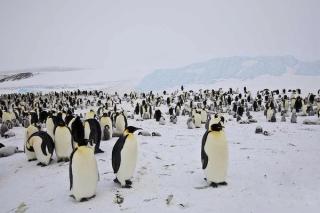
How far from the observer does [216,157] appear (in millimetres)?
5906

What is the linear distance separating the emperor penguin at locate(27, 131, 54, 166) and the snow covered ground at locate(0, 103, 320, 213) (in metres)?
0.19

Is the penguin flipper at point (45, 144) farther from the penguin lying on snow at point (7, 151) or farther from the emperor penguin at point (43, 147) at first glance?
the penguin lying on snow at point (7, 151)

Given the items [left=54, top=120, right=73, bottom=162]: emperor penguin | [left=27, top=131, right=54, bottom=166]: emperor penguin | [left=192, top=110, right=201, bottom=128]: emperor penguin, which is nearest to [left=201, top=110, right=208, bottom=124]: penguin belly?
[left=192, top=110, right=201, bottom=128]: emperor penguin

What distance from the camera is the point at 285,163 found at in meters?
7.36

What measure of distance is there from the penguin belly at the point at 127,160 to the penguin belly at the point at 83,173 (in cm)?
54

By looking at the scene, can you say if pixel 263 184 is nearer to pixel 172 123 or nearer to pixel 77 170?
pixel 77 170

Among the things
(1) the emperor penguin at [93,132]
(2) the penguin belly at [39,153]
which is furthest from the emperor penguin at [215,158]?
(2) the penguin belly at [39,153]

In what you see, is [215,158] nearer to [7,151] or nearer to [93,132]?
[93,132]

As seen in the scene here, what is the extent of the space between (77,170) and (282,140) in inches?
262

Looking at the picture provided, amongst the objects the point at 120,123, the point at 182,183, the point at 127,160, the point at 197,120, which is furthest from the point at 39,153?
the point at 197,120

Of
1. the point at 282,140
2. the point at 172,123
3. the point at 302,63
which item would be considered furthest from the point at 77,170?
the point at 302,63

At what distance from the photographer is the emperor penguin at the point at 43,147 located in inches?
295

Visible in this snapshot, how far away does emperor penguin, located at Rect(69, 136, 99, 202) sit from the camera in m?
5.40

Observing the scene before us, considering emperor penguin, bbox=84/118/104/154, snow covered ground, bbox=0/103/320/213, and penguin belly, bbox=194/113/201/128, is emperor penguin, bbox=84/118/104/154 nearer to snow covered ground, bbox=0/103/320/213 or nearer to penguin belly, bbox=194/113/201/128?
snow covered ground, bbox=0/103/320/213
